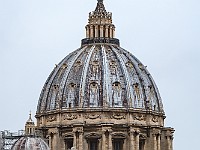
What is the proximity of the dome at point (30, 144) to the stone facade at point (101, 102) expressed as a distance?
10059 mm

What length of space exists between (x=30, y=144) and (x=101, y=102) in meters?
15.9

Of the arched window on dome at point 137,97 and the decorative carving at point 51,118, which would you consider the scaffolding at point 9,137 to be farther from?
the arched window on dome at point 137,97

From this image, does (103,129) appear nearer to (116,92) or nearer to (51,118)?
(116,92)

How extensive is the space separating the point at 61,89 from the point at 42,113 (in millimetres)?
3783

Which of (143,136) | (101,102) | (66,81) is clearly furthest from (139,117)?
(66,81)

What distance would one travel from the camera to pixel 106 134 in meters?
126

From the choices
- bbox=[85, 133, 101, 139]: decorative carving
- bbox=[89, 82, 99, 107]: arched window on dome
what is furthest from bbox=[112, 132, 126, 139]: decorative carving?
bbox=[89, 82, 99, 107]: arched window on dome

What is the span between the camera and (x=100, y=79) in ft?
429

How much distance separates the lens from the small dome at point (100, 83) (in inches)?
5113

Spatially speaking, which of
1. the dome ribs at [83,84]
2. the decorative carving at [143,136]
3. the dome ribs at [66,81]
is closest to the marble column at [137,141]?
the decorative carving at [143,136]

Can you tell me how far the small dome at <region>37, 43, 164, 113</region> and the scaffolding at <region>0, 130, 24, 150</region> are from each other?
6756 mm

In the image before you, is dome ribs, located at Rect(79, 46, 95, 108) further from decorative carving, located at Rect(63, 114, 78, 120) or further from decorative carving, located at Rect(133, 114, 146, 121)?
decorative carving, located at Rect(133, 114, 146, 121)

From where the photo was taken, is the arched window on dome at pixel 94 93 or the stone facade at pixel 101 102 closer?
the stone facade at pixel 101 102

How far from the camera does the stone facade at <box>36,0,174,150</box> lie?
419 feet
